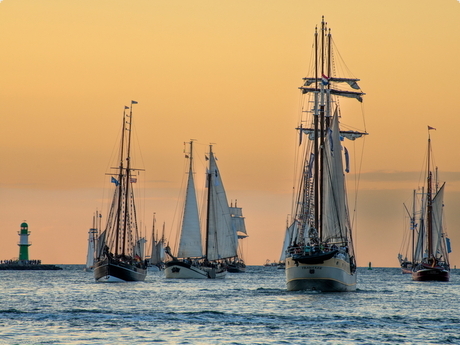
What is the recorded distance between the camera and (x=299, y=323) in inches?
2141

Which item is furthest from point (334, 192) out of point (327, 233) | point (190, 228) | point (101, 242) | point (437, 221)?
point (101, 242)

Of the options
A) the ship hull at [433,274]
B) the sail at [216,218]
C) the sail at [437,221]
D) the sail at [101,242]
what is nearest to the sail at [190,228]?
the sail at [216,218]

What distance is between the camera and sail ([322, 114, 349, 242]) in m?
80.9

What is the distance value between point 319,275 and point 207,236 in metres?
59.1

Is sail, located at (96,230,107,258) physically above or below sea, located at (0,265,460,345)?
above

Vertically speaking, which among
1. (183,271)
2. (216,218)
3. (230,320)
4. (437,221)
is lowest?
(230,320)

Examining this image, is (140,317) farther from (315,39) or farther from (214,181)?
(214,181)

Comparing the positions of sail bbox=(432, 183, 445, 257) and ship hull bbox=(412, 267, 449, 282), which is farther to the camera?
sail bbox=(432, 183, 445, 257)

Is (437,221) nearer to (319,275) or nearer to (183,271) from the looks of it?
(183,271)

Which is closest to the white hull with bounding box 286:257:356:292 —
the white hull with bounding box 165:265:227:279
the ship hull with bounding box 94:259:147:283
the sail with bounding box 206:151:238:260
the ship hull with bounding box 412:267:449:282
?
the ship hull with bounding box 94:259:147:283

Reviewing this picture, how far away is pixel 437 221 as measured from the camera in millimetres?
142000

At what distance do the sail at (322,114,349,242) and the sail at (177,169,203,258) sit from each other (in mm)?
46290

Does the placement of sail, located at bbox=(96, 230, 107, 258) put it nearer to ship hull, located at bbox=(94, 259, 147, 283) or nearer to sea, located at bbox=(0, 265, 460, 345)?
ship hull, located at bbox=(94, 259, 147, 283)

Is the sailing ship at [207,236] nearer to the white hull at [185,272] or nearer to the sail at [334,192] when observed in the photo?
the white hull at [185,272]
